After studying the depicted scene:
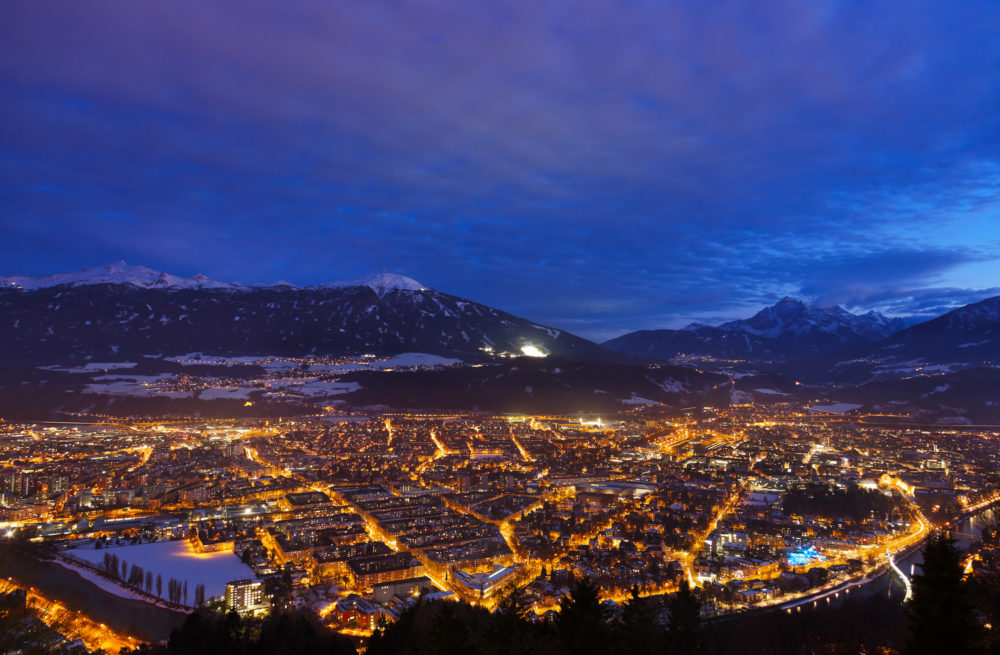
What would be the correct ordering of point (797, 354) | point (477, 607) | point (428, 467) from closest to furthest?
point (477, 607) → point (428, 467) → point (797, 354)

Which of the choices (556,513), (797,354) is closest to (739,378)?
(556,513)

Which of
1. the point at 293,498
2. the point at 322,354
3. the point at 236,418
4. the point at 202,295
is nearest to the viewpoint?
the point at 293,498

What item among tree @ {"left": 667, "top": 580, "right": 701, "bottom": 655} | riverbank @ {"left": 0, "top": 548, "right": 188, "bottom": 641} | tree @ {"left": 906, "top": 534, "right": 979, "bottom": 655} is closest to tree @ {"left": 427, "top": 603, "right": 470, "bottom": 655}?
tree @ {"left": 667, "top": 580, "right": 701, "bottom": 655}

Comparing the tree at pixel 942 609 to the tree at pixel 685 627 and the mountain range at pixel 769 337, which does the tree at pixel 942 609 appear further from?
the mountain range at pixel 769 337

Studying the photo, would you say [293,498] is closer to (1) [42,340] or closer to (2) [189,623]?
(2) [189,623]

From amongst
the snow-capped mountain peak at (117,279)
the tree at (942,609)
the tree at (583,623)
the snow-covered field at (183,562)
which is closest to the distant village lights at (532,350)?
the snow-capped mountain peak at (117,279)

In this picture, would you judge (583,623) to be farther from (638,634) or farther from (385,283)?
(385,283)

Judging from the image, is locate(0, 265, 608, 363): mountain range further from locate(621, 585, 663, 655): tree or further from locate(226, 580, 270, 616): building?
locate(621, 585, 663, 655): tree
